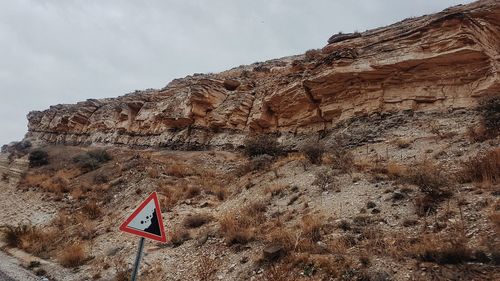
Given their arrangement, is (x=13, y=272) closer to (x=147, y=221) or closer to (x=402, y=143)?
(x=147, y=221)

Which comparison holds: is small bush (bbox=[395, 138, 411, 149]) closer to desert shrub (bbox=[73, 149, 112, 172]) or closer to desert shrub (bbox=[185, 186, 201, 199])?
desert shrub (bbox=[185, 186, 201, 199])

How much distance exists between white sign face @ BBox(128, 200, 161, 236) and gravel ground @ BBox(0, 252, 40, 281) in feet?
16.5

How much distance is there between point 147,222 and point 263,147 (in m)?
12.4

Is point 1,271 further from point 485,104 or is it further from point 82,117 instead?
point 82,117

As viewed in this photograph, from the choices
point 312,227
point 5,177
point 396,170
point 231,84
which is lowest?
point 312,227

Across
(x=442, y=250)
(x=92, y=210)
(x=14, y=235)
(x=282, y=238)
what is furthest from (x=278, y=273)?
(x=14, y=235)

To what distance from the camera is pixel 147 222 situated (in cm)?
524

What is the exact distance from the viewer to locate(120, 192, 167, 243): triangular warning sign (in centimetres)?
512

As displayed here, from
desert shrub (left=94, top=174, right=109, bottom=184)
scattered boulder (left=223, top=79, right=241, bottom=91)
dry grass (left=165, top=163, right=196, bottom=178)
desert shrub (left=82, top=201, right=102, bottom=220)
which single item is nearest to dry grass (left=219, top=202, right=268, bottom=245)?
desert shrub (left=82, top=201, right=102, bottom=220)

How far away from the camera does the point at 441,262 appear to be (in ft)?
17.5

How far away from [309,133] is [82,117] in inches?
1116

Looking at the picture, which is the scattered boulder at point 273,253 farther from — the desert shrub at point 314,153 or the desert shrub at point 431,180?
the desert shrub at point 314,153

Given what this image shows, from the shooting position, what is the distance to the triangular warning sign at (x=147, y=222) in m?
5.12

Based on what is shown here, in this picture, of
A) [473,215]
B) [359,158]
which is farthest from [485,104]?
[473,215]
